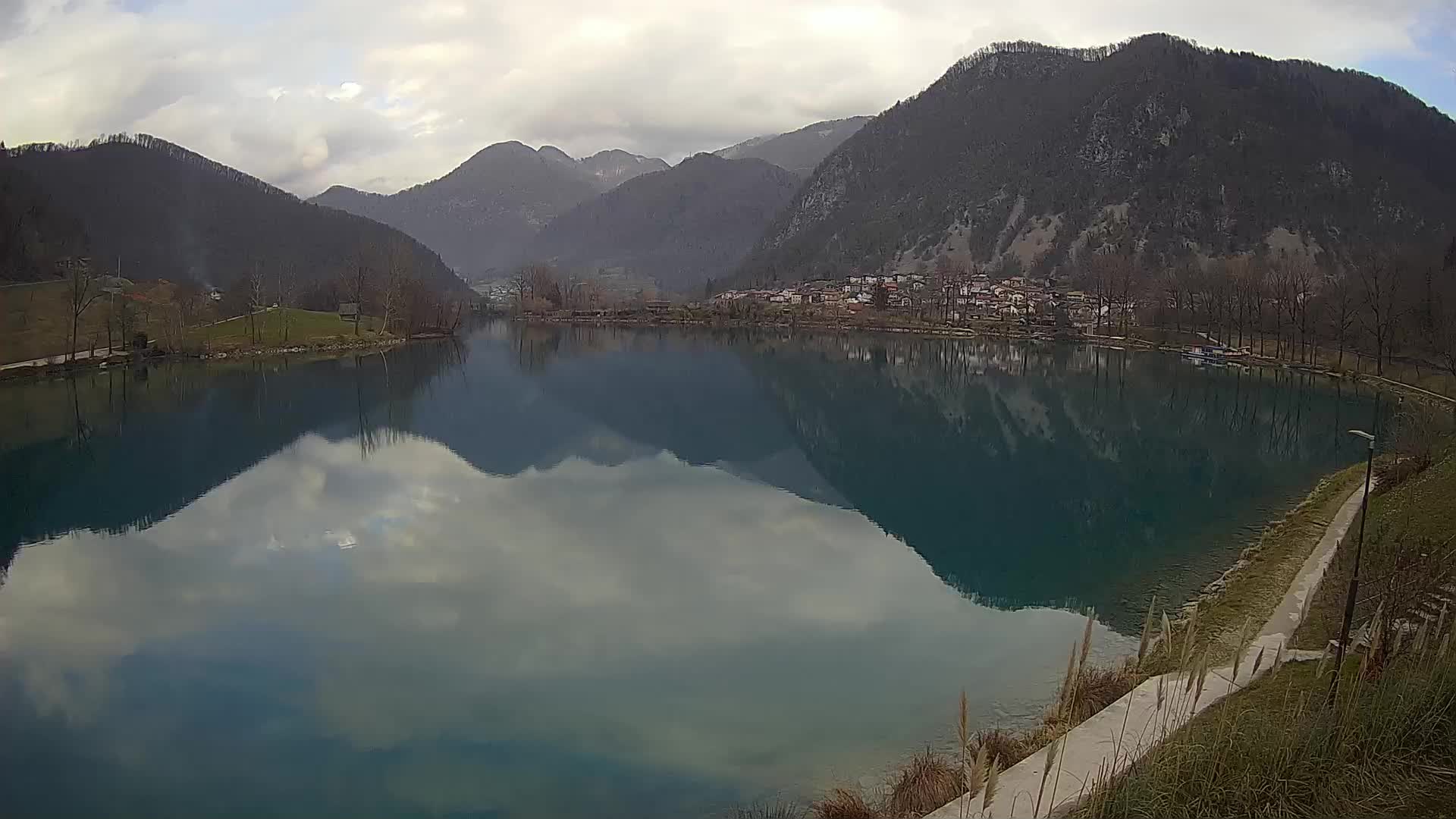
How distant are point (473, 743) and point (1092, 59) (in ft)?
649

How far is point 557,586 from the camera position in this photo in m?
15.6

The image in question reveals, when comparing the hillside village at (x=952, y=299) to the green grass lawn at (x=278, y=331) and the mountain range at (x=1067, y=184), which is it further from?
the green grass lawn at (x=278, y=331)

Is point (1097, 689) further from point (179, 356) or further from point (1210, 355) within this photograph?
point (179, 356)

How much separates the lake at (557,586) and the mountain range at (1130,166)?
327 ft

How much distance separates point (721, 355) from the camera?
232ft

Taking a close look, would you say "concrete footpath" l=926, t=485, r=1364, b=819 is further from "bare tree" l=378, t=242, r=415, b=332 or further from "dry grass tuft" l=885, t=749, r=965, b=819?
"bare tree" l=378, t=242, r=415, b=332

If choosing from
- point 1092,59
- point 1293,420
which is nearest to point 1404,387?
point 1293,420

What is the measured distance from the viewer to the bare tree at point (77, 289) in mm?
48500

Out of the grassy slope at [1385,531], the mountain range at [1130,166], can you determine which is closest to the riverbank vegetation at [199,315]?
the grassy slope at [1385,531]

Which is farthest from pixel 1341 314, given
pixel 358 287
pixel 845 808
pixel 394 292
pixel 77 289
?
pixel 358 287

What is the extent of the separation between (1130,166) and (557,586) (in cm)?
14077

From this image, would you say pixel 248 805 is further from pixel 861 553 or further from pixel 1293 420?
pixel 1293 420

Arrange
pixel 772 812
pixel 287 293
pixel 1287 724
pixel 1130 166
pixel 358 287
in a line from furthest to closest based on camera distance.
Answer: pixel 1130 166, pixel 287 293, pixel 358 287, pixel 772 812, pixel 1287 724

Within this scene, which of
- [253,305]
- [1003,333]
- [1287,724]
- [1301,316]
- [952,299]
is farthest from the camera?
[952,299]
